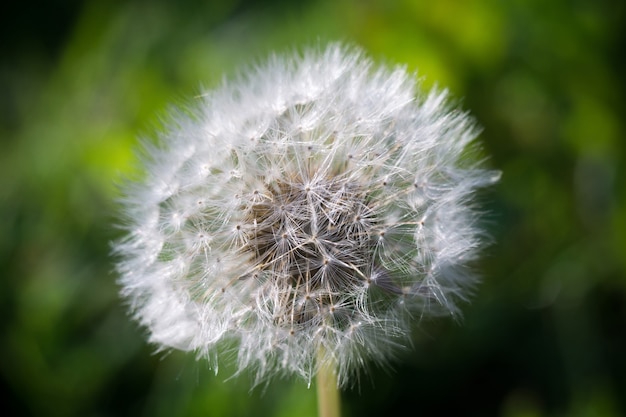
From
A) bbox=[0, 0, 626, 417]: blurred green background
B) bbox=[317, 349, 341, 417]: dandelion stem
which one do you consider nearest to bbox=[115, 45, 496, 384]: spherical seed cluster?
bbox=[317, 349, 341, 417]: dandelion stem

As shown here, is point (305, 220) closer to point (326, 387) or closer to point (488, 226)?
point (326, 387)

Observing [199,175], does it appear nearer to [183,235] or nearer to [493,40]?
[183,235]

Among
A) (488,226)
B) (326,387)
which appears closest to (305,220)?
(326,387)

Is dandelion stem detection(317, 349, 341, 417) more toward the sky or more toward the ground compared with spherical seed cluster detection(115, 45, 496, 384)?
more toward the ground

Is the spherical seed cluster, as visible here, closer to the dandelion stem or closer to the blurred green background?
the dandelion stem

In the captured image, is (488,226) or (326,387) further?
Answer: (488,226)

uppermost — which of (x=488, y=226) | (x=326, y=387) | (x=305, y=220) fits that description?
(x=488, y=226)
